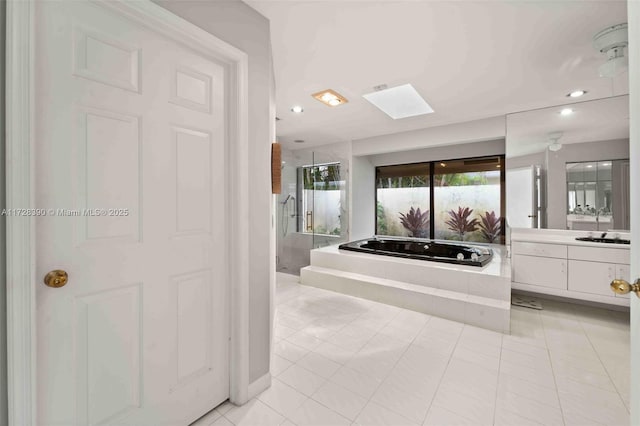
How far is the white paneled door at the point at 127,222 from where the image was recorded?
1.00 m

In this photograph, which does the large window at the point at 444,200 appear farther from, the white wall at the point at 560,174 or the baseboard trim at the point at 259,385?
the baseboard trim at the point at 259,385

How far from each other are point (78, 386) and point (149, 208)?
0.75 meters

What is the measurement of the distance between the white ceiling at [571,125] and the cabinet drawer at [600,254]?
1200 mm

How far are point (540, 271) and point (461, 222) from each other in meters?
1.47

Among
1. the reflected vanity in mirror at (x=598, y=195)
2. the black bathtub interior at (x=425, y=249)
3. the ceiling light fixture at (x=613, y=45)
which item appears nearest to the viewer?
the ceiling light fixture at (x=613, y=45)

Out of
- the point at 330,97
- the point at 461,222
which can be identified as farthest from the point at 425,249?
the point at 330,97

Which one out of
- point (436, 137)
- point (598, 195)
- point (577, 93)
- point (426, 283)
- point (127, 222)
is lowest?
point (426, 283)

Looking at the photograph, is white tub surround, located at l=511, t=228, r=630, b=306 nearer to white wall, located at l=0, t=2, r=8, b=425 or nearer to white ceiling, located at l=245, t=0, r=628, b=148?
white ceiling, located at l=245, t=0, r=628, b=148

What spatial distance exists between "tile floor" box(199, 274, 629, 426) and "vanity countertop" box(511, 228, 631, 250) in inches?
31.3

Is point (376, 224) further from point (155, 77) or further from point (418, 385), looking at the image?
point (155, 77)

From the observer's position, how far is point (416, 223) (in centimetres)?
486

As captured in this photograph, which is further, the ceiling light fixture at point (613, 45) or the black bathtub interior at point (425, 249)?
the black bathtub interior at point (425, 249)

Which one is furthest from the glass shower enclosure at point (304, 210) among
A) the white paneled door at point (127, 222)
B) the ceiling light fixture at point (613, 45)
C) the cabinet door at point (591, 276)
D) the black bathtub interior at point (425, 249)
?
the ceiling light fixture at point (613, 45)

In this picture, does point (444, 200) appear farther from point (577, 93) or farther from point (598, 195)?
point (577, 93)
